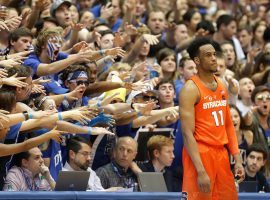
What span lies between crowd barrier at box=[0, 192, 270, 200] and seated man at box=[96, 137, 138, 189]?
4.22 ft

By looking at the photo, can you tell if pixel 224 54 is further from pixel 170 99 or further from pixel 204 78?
pixel 204 78

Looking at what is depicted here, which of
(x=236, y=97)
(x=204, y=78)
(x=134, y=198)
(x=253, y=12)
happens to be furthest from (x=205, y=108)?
(x=253, y=12)

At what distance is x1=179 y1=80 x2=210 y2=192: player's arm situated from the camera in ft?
32.9

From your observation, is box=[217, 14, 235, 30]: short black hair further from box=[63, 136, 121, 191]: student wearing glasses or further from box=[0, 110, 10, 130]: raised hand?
box=[0, 110, 10, 130]: raised hand

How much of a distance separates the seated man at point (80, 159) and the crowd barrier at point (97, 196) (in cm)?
98

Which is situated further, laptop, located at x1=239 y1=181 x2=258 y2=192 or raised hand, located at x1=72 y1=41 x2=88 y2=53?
raised hand, located at x1=72 y1=41 x2=88 y2=53

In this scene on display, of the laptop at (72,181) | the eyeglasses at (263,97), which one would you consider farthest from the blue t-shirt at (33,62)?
the eyeglasses at (263,97)

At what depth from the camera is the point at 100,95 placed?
13.3 m

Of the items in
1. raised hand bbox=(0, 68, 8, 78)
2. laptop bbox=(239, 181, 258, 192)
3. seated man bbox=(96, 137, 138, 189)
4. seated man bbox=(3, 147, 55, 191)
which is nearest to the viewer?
raised hand bbox=(0, 68, 8, 78)

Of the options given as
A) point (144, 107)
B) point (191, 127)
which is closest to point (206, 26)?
point (144, 107)

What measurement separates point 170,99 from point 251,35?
18.4ft

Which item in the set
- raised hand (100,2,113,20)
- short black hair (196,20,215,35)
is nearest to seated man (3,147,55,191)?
raised hand (100,2,113,20)

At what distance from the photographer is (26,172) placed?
37.1 ft

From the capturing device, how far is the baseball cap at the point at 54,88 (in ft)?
40.4
